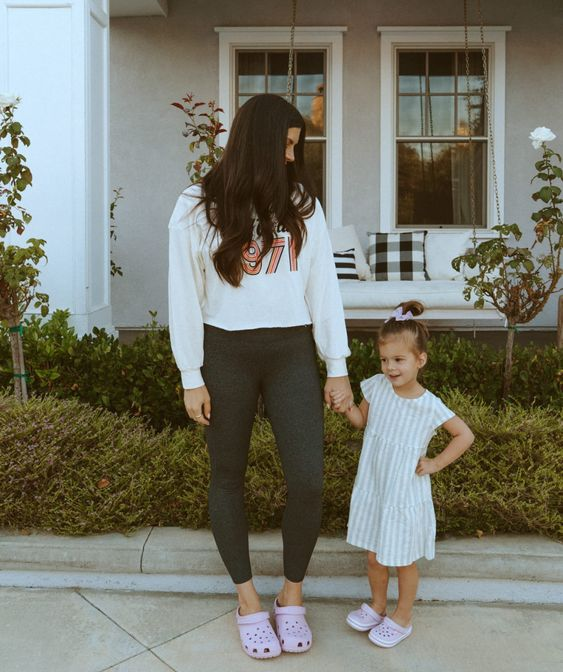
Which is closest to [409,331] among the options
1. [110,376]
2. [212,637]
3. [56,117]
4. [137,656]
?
[212,637]

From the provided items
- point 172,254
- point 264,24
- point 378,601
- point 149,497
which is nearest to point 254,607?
point 378,601

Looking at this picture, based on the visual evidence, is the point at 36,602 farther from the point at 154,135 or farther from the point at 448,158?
the point at 448,158

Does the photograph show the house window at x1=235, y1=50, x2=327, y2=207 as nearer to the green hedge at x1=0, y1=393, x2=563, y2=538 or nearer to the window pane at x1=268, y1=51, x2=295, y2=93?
the window pane at x1=268, y1=51, x2=295, y2=93

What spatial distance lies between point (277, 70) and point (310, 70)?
0.32m

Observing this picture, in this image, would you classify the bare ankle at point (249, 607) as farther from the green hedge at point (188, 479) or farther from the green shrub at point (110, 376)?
the green shrub at point (110, 376)

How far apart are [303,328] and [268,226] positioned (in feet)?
1.15

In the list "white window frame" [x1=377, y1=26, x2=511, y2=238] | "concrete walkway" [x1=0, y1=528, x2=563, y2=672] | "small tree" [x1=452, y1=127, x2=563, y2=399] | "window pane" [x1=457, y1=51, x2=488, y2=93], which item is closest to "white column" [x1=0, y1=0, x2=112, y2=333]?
"concrete walkway" [x1=0, y1=528, x2=563, y2=672]

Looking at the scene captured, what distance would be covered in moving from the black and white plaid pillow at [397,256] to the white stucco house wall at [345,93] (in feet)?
1.00

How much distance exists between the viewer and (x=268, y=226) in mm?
2367

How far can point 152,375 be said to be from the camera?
4.05 metres

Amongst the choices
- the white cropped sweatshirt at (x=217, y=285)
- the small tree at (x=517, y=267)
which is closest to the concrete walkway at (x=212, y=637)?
the white cropped sweatshirt at (x=217, y=285)

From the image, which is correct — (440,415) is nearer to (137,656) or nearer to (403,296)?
(137,656)

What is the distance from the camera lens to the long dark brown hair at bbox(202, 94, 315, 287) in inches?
91.9

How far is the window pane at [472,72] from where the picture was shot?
7.35 m
